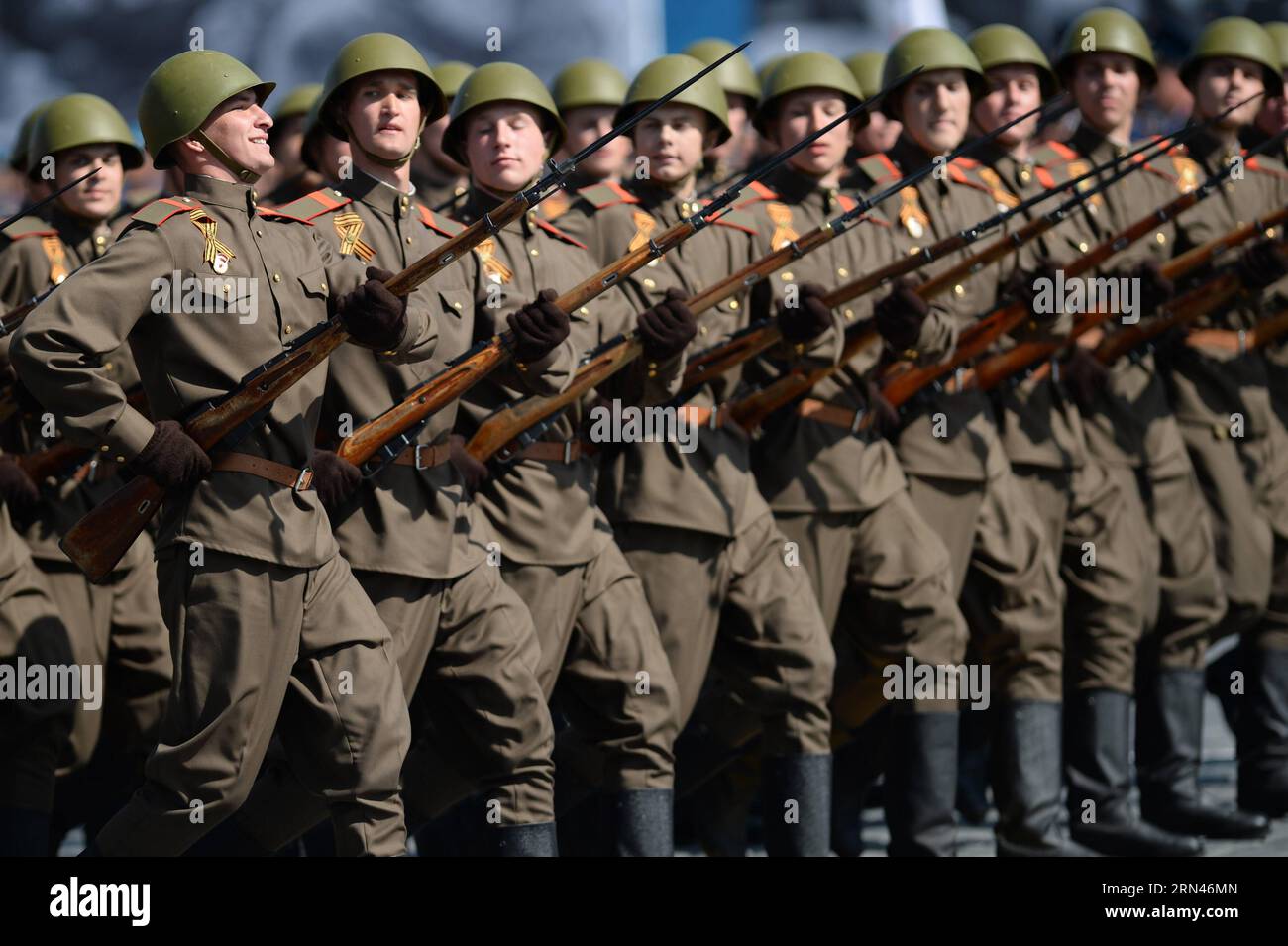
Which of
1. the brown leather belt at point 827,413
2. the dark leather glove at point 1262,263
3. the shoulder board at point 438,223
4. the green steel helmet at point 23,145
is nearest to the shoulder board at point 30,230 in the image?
the green steel helmet at point 23,145

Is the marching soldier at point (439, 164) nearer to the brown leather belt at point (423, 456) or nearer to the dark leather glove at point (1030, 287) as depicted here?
the dark leather glove at point (1030, 287)

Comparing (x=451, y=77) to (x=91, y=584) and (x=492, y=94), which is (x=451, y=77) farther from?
(x=91, y=584)

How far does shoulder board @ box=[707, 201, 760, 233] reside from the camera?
25.1 ft

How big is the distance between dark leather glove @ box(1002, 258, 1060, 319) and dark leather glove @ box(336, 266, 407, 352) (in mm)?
2877

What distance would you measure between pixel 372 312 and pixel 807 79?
2726 millimetres

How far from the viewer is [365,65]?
6.55m

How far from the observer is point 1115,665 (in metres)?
8.52

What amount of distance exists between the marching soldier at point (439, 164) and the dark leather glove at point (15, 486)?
1947 millimetres

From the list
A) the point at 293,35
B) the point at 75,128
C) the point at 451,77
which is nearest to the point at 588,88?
the point at 451,77

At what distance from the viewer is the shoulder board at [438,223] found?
661 centimetres

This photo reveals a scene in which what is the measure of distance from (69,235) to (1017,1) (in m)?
6.75
